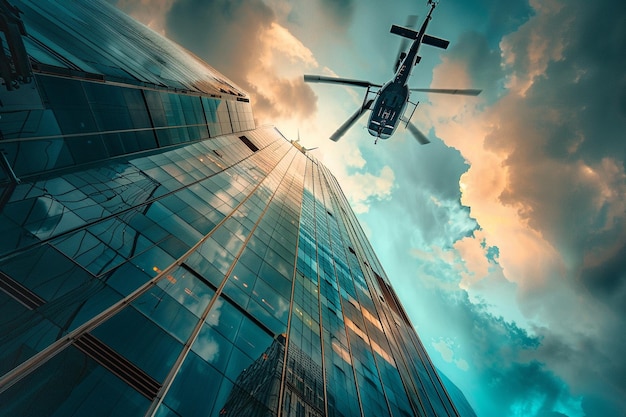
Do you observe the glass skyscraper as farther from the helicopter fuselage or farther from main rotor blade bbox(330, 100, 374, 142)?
the helicopter fuselage

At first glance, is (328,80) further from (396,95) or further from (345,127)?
(396,95)

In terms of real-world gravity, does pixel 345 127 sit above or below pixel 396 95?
below

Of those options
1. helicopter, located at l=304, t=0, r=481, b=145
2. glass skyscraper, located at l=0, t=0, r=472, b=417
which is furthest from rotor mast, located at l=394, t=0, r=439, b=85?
glass skyscraper, located at l=0, t=0, r=472, b=417

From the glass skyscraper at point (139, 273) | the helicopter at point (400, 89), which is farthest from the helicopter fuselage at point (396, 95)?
the glass skyscraper at point (139, 273)

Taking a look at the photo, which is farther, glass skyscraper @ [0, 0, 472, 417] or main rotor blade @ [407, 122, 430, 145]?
main rotor blade @ [407, 122, 430, 145]

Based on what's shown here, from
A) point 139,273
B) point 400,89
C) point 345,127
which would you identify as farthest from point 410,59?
point 139,273

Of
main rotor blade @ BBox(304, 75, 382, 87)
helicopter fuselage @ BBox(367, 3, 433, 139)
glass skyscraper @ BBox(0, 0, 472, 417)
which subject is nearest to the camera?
glass skyscraper @ BBox(0, 0, 472, 417)

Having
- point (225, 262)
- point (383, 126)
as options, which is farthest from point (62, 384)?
point (383, 126)

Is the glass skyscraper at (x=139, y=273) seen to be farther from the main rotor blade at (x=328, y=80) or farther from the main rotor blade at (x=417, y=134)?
the main rotor blade at (x=417, y=134)
